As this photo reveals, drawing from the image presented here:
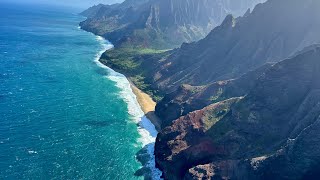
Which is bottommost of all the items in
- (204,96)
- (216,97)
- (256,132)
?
(204,96)

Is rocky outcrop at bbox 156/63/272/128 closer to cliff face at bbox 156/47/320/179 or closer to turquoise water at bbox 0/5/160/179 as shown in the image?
turquoise water at bbox 0/5/160/179

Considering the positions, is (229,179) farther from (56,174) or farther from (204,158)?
(56,174)

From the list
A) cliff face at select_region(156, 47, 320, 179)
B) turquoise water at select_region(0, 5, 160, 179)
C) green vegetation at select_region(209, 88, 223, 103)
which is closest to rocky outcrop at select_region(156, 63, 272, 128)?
green vegetation at select_region(209, 88, 223, 103)

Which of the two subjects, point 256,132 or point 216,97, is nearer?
point 256,132

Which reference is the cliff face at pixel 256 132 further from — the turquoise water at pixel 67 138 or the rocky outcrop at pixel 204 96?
the rocky outcrop at pixel 204 96

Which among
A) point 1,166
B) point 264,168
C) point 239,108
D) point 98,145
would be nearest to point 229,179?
point 264,168

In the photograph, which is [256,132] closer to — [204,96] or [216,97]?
[216,97]

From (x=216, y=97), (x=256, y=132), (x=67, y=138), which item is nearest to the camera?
(x=256, y=132)

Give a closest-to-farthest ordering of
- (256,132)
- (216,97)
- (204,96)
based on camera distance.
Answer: (256,132) → (216,97) → (204,96)

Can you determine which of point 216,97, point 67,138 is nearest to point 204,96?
point 216,97

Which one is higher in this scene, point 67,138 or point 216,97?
point 216,97
